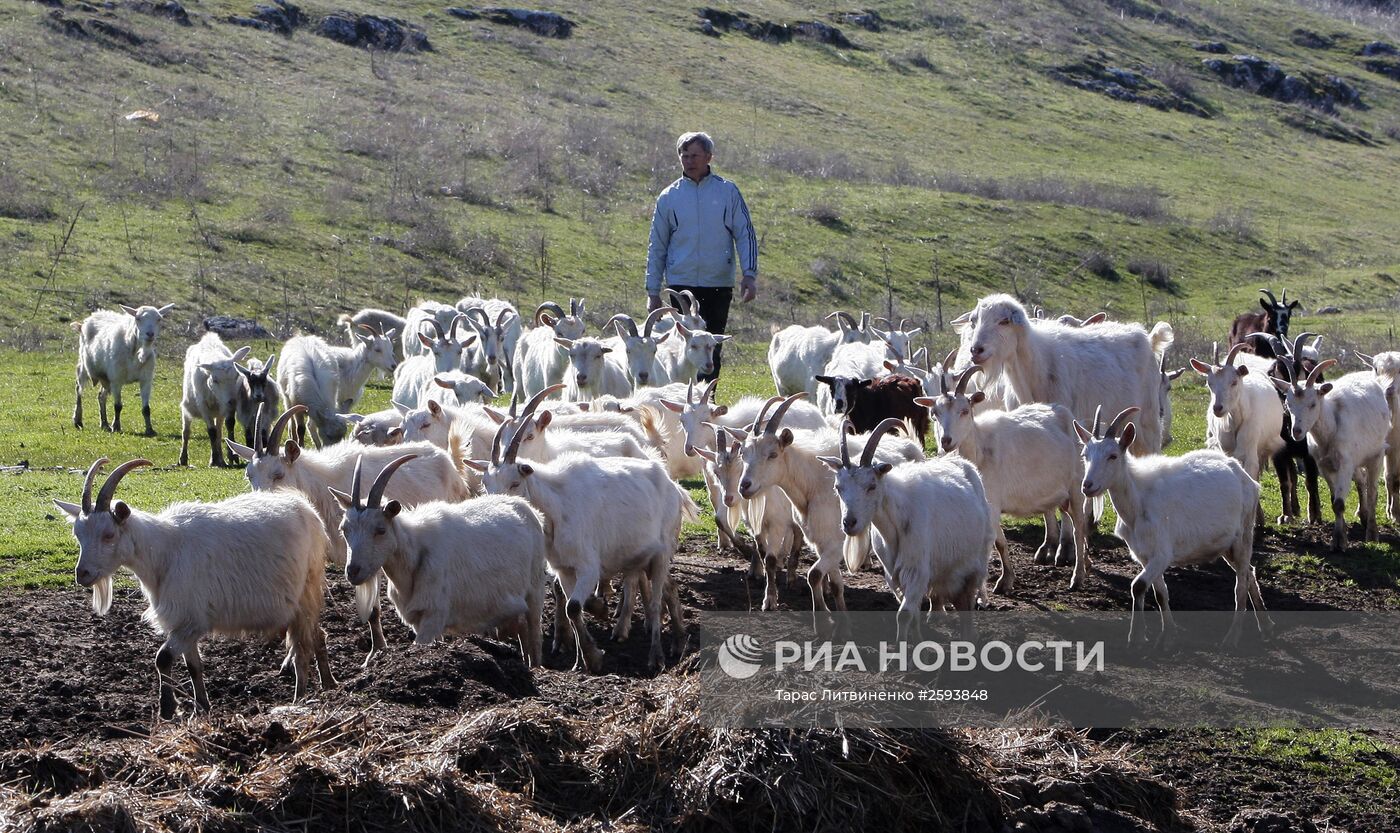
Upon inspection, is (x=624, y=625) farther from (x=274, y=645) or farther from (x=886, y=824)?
(x=886, y=824)

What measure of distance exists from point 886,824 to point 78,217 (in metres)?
27.2

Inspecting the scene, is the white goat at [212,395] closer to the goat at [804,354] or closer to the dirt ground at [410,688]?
the dirt ground at [410,688]

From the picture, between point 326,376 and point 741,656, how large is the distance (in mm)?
10363

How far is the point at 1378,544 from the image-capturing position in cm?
1227

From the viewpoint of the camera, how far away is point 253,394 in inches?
623

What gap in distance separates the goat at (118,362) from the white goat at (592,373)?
18.2ft

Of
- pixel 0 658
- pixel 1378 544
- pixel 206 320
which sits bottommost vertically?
pixel 206 320

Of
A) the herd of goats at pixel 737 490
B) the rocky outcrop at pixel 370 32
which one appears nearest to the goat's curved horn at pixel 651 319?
the herd of goats at pixel 737 490

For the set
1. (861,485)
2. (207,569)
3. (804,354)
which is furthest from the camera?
(804,354)

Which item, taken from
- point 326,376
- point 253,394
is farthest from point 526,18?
point 253,394

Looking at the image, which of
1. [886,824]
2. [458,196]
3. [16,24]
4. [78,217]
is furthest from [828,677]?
[16,24]

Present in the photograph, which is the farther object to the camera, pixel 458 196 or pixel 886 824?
pixel 458 196

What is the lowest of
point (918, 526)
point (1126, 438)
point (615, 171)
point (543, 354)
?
point (615, 171)

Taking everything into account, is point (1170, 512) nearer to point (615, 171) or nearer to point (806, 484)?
point (806, 484)
